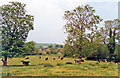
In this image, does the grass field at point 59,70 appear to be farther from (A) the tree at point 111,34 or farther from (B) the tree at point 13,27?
(A) the tree at point 111,34

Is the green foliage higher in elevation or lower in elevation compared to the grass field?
higher

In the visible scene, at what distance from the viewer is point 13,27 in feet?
102

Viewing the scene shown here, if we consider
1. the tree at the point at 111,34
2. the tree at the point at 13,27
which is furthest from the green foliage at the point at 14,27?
the tree at the point at 111,34

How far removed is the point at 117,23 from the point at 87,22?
1004 inches

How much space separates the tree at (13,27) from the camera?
1203 inches

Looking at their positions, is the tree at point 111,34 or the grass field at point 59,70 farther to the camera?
the tree at point 111,34

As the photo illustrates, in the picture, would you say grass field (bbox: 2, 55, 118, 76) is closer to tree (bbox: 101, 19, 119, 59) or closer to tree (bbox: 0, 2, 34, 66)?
tree (bbox: 0, 2, 34, 66)

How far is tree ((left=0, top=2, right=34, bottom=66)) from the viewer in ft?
100

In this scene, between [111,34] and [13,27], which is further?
[111,34]

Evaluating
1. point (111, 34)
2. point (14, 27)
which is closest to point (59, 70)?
point (14, 27)

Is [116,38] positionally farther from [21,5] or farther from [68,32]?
[21,5]

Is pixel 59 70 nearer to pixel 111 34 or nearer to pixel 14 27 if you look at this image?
pixel 14 27

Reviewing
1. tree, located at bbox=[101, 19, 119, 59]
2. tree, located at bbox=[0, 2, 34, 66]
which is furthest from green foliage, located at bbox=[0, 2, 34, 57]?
tree, located at bbox=[101, 19, 119, 59]

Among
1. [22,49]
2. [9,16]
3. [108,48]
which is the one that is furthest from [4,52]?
[108,48]
